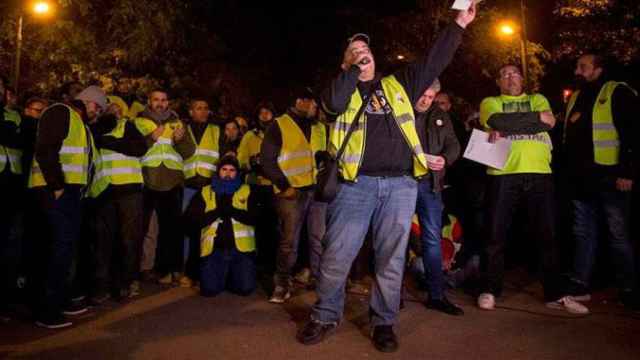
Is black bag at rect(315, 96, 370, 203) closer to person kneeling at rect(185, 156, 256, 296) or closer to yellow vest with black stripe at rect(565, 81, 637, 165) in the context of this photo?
person kneeling at rect(185, 156, 256, 296)

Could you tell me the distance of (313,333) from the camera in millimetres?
4895

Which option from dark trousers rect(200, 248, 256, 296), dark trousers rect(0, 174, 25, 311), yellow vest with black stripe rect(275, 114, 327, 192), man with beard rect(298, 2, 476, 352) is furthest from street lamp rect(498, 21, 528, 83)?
dark trousers rect(0, 174, 25, 311)

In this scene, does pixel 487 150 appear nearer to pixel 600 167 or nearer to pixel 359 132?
pixel 600 167

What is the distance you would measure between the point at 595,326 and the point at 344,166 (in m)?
2.64

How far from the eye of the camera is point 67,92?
671 centimetres

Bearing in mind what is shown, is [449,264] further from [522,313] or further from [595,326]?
[595,326]

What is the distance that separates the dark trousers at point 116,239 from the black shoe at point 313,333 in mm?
2601

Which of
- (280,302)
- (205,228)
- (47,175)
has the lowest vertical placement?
(280,302)

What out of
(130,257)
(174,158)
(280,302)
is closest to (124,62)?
(174,158)

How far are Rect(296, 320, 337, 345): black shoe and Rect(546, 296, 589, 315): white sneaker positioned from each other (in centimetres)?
242

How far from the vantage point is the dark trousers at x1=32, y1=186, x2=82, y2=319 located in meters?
5.59

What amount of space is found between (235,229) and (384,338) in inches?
115

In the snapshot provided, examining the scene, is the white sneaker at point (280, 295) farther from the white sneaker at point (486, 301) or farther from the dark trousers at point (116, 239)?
the white sneaker at point (486, 301)

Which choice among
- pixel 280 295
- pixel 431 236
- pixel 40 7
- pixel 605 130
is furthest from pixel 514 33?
pixel 280 295
